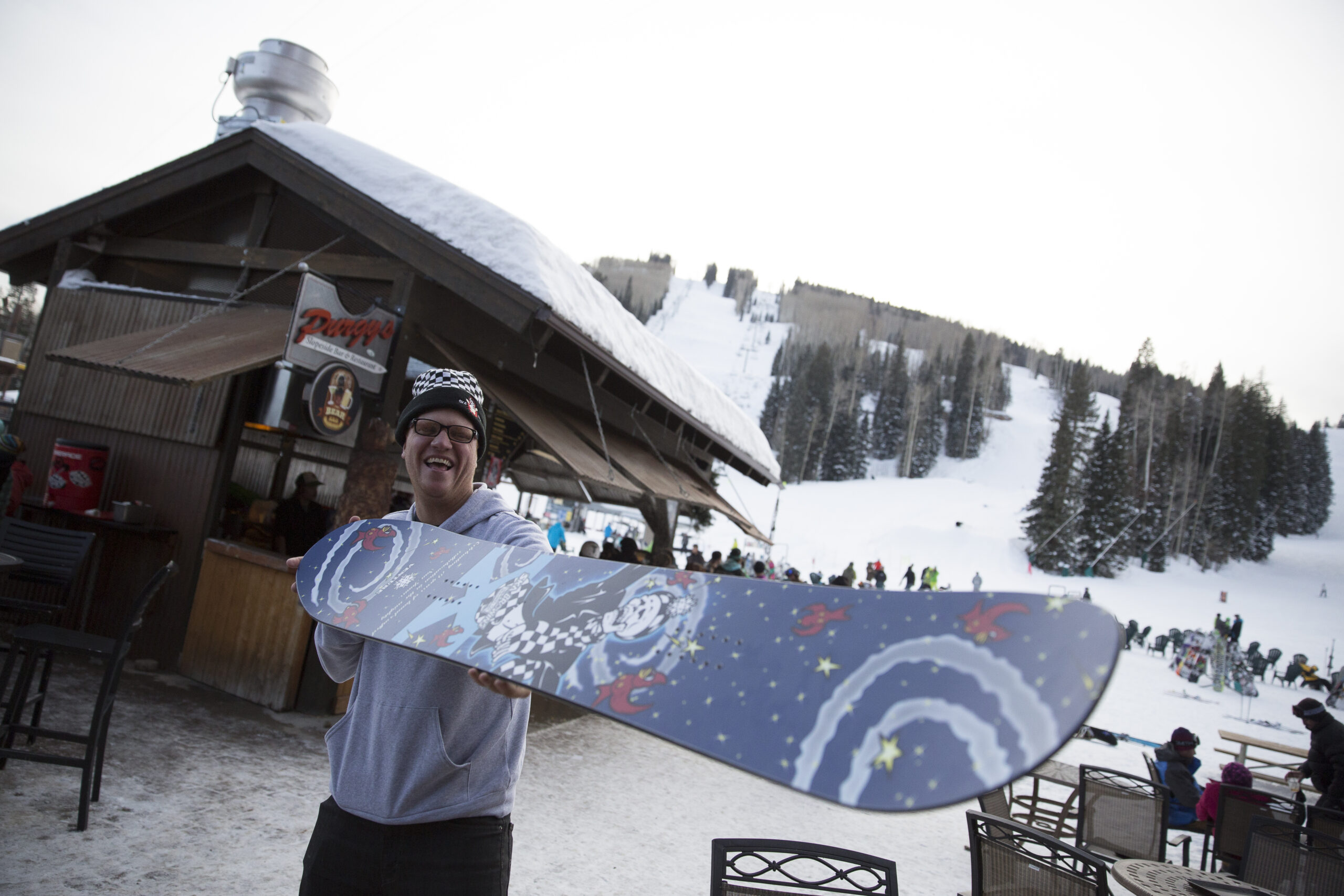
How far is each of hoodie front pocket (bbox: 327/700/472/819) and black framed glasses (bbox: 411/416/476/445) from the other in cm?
62

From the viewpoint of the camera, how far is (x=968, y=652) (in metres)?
1.14

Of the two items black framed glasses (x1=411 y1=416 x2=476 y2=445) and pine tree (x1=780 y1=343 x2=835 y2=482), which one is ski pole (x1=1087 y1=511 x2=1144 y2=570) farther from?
black framed glasses (x1=411 y1=416 x2=476 y2=445)

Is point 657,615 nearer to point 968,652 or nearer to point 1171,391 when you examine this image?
point 968,652

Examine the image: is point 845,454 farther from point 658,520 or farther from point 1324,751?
point 1324,751

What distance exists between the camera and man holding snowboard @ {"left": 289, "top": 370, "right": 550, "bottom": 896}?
148 cm

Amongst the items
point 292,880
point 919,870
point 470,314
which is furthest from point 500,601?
point 470,314

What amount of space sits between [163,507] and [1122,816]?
8.05 meters

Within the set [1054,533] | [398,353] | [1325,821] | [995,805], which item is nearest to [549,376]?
[398,353]

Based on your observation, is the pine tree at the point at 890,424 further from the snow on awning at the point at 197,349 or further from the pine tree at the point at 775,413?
the snow on awning at the point at 197,349

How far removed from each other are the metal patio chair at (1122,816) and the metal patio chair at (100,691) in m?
5.34

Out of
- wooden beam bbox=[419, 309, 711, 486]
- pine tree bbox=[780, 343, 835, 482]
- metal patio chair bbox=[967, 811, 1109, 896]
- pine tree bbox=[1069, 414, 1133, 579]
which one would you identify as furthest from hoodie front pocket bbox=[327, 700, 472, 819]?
pine tree bbox=[780, 343, 835, 482]

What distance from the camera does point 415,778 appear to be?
149 cm

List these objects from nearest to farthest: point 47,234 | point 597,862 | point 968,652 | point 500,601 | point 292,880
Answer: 1. point 968,652
2. point 500,601
3. point 292,880
4. point 597,862
5. point 47,234

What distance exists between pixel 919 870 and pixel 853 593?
185 inches
